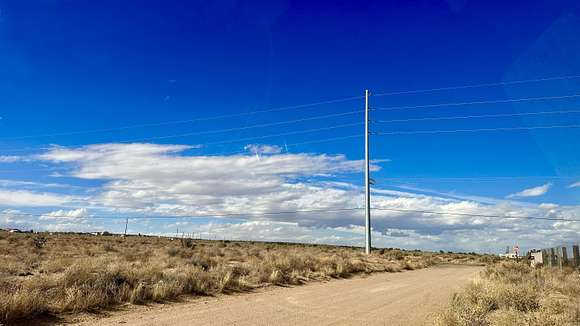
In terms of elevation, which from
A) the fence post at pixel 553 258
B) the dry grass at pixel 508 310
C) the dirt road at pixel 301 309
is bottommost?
the dirt road at pixel 301 309

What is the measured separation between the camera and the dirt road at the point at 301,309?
1259 cm

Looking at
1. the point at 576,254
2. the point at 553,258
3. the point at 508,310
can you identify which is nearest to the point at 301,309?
the point at 508,310

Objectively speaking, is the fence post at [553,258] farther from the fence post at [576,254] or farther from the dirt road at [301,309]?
the dirt road at [301,309]

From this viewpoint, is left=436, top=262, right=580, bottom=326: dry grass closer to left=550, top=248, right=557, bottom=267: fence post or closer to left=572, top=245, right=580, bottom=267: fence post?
left=572, top=245, right=580, bottom=267: fence post

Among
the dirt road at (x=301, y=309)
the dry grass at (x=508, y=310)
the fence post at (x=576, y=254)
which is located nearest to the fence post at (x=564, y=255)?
the fence post at (x=576, y=254)

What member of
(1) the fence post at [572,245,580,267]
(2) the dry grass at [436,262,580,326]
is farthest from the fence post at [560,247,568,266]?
(2) the dry grass at [436,262,580,326]

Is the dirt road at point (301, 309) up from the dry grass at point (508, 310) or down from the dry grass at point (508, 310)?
down

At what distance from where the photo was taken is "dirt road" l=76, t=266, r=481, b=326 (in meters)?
12.6

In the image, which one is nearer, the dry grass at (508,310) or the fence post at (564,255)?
the dry grass at (508,310)

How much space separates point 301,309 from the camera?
14.8 meters

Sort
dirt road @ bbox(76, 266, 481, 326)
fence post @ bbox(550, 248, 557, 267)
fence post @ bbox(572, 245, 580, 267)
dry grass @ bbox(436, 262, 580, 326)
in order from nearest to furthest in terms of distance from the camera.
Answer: dry grass @ bbox(436, 262, 580, 326) → dirt road @ bbox(76, 266, 481, 326) → fence post @ bbox(572, 245, 580, 267) → fence post @ bbox(550, 248, 557, 267)

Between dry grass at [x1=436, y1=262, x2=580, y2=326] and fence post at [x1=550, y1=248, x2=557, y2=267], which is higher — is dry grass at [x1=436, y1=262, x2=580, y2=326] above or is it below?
below

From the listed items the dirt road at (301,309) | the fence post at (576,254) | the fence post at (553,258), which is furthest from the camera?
the fence post at (553,258)

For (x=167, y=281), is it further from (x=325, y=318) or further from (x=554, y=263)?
(x=554, y=263)
